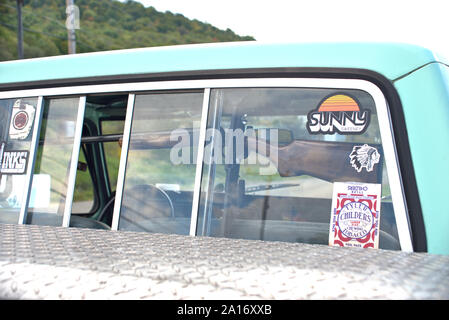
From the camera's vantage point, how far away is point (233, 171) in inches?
105

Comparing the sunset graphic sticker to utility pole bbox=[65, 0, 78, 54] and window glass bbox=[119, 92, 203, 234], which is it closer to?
window glass bbox=[119, 92, 203, 234]

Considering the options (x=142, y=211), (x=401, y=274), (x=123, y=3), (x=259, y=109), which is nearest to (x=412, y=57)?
(x=259, y=109)

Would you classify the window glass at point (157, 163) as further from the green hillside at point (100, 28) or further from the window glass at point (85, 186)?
→ the green hillside at point (100, 28)

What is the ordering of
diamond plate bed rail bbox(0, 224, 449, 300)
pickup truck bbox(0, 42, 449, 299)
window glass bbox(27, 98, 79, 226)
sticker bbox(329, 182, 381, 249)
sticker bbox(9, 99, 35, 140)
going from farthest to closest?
Result: sticker bbox(9, 99, 35, 140)
window glass bbox(27, 98, 79, 226)
sticker bbox(329, 182, 381, 249)
pickup truck bbox(0, 42, 449, 299)
diamond plate bed rail bbox(0, 224, 449, 300)

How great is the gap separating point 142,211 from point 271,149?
0.90 metres

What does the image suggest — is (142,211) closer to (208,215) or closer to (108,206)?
(208,215)

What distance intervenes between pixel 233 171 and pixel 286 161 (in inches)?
11.5

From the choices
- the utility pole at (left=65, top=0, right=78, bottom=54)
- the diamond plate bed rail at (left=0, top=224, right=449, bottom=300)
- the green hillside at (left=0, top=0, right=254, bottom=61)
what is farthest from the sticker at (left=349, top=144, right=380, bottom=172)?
the green hillside at (left=0, top=0, right=254, bottom=61)

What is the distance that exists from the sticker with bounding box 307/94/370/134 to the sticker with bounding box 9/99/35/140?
1.96 meters

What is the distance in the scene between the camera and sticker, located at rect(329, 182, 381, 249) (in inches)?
→ 90.6

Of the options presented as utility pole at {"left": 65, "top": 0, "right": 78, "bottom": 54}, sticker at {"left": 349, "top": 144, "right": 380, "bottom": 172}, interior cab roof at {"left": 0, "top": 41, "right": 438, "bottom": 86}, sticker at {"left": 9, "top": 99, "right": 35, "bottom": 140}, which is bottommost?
sticker at {"left": 349, "top": 144, "right": 380, "bottom": 172}

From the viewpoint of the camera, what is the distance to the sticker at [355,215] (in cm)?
230

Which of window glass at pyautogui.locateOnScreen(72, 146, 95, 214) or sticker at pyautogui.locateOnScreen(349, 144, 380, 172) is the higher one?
sticker at pyautogui.locateOnScreen(349, 144, 380, 172)

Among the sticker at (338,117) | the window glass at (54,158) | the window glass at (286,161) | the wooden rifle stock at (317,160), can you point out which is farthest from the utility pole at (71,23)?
the sticker at (338,117)
